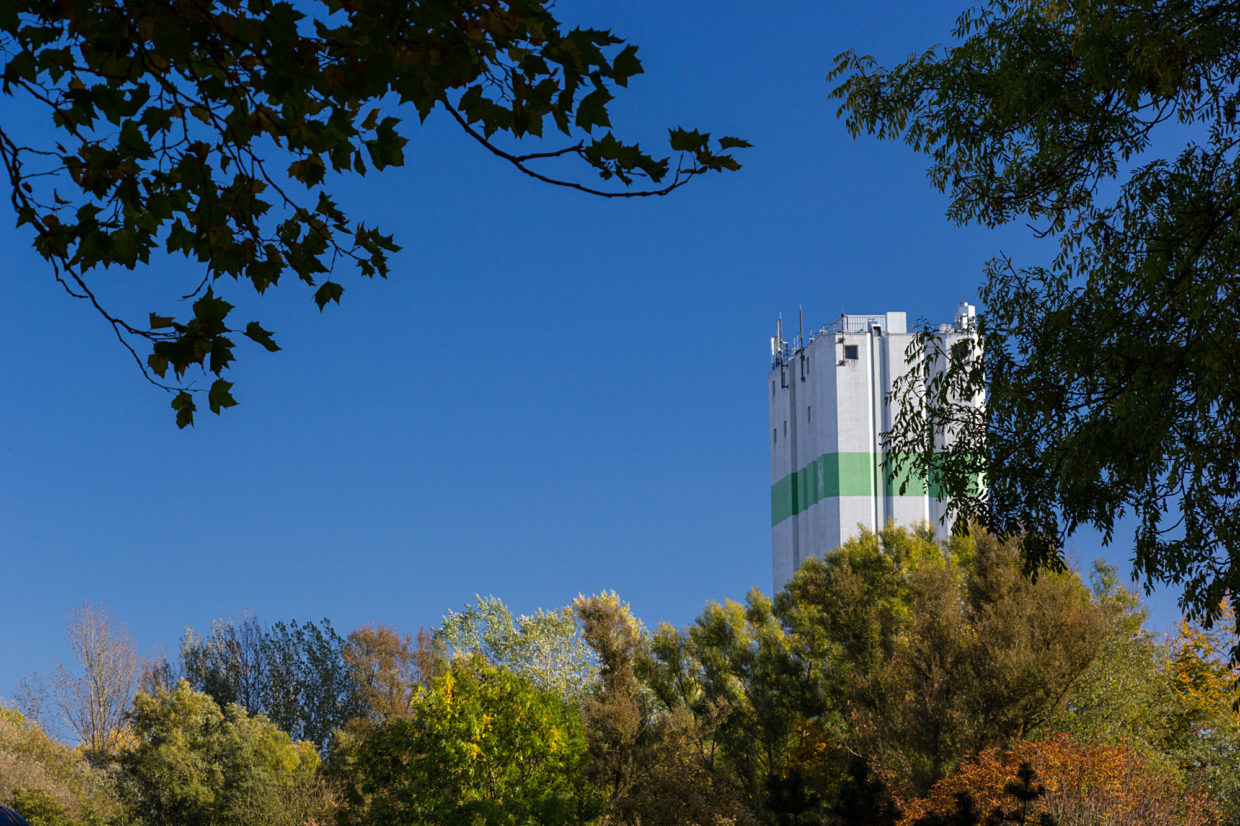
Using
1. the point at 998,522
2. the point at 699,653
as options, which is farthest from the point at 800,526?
the point at 998,522

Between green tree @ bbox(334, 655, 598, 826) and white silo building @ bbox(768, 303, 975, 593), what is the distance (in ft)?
65.5

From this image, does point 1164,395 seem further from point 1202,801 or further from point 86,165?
point 1202,801

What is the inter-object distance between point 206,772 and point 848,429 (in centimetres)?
2539

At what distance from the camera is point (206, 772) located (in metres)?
32.6

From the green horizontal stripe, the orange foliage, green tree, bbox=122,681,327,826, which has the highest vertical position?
the green horizontal stripe

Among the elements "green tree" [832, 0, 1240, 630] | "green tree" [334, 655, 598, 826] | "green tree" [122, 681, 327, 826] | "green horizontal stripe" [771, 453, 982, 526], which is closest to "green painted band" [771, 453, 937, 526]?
"green horizontal stripe" [771, 453, 982, 526]

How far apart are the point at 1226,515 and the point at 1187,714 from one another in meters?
17.7

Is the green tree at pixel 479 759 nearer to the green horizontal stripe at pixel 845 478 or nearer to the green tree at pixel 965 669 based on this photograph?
the green tree at pixel 965 669

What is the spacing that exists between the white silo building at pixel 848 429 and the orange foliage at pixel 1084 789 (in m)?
23.7

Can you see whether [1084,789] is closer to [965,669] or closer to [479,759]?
[965,669]

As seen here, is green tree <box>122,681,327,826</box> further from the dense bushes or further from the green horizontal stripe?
the green horizontal stripe

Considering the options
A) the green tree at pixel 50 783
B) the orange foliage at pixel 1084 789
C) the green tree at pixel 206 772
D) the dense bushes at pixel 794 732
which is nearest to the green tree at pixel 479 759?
the dense bushes at pixel 794 732

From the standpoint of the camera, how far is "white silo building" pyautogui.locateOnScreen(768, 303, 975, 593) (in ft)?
139

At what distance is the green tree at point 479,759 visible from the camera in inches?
879
